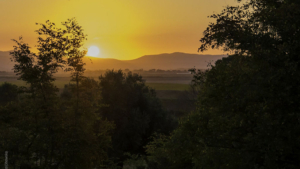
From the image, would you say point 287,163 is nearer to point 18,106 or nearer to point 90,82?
point 90,82

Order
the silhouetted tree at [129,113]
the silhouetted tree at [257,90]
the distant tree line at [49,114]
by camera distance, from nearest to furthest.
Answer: the silhouetted tree at [257,90] → the distant tree line at [49,114] → the silhouetted tree at [129,113]

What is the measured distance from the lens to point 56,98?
1503 centimetres

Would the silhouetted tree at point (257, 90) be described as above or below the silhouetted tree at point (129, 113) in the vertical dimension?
above

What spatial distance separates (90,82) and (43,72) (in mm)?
3110

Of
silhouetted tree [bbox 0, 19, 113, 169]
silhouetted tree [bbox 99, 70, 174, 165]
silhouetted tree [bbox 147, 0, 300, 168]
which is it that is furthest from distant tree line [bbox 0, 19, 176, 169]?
silhouetted tree [bbox 99, 70, 174, 165]

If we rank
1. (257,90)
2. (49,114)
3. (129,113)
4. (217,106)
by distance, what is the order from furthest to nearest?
1. (129,113)
2. (49,114)
3. (217,106)
4. (257,90)

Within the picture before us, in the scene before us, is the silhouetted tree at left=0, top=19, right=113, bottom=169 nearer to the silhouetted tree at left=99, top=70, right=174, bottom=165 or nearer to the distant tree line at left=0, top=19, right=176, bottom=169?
the distant tree line at left=0, top=19, right=176, bottom=169

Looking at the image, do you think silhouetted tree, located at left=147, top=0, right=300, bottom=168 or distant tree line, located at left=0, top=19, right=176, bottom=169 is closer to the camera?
silhouetted tree, located at left=147, top=0, right=300, bottom=168

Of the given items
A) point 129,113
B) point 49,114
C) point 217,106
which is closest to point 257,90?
point 217,106

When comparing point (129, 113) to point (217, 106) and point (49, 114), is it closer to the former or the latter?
point (49, 114)

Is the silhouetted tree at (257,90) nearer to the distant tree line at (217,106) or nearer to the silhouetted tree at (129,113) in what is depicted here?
the distant tree line at (217,106)

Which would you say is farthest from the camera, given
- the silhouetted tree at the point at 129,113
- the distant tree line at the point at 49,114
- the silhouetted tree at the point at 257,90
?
the silhouetted tree at the point at 129,113

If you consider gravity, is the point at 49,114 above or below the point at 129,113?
above

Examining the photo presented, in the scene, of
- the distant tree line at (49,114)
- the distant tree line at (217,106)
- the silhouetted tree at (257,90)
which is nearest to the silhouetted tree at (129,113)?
the distant tree line at (217,106)
